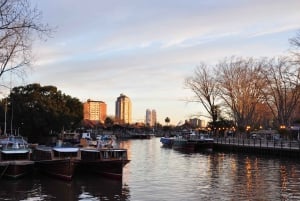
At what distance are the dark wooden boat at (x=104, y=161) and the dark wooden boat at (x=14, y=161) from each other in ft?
14.3

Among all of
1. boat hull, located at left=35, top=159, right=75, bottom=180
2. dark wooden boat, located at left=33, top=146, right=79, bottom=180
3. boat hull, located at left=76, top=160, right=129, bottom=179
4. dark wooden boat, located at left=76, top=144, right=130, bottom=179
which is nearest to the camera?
boat hull, located at left=35, top=159, right=75, bottom=180

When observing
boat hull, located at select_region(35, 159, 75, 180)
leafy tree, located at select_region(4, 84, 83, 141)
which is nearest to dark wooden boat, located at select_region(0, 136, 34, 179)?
boat hull, located at select_region(35, 159, 75, 180)

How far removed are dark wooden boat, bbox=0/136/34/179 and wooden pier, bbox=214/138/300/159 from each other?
37.2m

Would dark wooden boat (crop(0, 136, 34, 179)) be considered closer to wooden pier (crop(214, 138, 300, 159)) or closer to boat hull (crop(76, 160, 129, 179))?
boat hull (crop(76, 160, 129, 179))

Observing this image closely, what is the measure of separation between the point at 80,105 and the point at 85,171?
6149cm

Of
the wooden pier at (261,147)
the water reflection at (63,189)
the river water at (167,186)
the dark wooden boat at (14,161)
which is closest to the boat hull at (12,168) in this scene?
the dark wooden boat at (14,161)

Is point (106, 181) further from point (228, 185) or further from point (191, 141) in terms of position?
point (191, 141)

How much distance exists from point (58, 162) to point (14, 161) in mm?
3529

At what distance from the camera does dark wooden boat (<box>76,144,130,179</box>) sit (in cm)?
3862

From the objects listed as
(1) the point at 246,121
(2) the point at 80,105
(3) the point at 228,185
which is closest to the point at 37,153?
(3) the point at 228,185

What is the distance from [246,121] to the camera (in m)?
101

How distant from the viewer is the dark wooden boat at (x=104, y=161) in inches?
1521

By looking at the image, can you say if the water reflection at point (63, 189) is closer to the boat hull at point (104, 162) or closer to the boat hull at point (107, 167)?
the boat hull at point (107, 167)

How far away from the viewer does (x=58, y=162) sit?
124 ft
